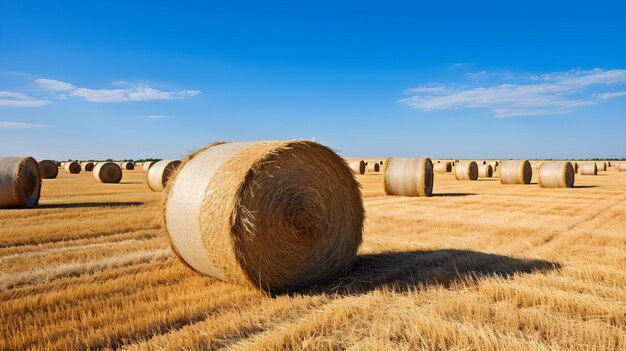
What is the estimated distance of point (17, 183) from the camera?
13297mm

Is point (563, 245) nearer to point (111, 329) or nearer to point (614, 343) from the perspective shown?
point (614, 343)

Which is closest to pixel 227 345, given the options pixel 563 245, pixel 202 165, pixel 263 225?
pixel 263 225

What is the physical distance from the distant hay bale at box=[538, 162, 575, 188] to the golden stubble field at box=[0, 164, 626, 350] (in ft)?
44.6

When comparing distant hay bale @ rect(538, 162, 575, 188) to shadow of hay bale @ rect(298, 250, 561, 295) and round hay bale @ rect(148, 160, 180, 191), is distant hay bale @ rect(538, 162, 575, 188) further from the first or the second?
round hay bale @ rect(148, 160, 180, 191)

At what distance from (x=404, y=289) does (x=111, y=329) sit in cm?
310

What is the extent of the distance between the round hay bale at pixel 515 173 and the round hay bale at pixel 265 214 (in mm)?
21255

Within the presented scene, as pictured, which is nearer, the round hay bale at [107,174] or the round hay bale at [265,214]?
the round hay bale at [265,214]

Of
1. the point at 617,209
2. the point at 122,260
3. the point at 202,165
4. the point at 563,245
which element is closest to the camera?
the point at 202,165

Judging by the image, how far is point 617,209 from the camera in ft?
41.8

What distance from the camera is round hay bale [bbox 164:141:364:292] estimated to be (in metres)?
5.30

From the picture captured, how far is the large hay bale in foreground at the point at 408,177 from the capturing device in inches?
664

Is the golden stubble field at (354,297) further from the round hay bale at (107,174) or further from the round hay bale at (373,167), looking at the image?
the round hay bale at (373,167)

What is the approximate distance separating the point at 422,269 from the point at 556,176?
1863 centimetres

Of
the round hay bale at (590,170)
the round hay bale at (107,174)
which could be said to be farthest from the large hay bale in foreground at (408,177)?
the round hay bale at (590,170)
